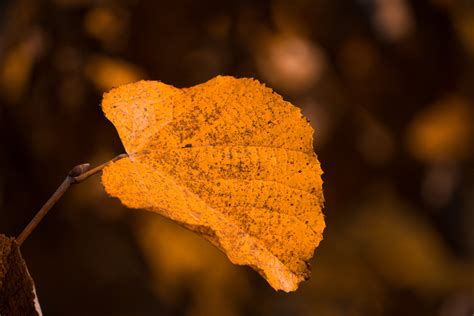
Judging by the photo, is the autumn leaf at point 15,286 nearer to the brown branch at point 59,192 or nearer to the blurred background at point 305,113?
the brown branch at point 59,192

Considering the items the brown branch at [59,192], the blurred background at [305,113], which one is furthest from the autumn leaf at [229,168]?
the blurred background at [305,113]

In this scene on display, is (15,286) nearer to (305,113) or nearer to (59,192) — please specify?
(59,192)

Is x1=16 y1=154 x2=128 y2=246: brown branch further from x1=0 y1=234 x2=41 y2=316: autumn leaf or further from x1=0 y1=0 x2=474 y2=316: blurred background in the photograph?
x1=0 y1=0 x2=474 y2=316: blurred background

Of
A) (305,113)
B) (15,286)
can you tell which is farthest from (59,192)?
(305,113)

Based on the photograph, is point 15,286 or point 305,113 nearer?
point 15,286

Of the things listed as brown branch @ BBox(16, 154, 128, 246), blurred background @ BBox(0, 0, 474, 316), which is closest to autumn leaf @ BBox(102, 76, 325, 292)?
brown branch @ BBox(16, 154, 128, 246)

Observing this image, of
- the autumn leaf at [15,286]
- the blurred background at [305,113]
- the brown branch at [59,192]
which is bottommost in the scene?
the blurred background at [305,113]

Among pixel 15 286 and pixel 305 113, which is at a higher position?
pixel 15 286

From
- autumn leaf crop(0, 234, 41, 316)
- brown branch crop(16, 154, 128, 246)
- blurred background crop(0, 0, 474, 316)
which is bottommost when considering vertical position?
blurred background crop(0, 0, 474, 316)
